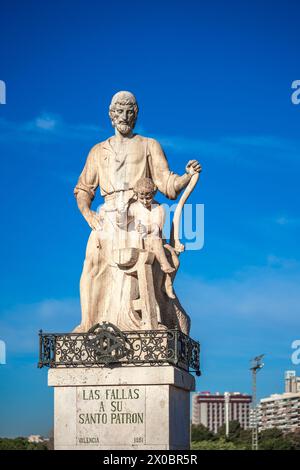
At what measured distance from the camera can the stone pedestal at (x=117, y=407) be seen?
24328 mm

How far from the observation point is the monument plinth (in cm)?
2447

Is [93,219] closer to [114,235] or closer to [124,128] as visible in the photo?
[114,235]

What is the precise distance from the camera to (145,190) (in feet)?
84.8

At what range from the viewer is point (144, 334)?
2464cm

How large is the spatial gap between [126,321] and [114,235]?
203 centimetres

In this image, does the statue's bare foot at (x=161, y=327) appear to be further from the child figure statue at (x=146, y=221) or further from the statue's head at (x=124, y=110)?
the statue's head at (x=124, y=110)

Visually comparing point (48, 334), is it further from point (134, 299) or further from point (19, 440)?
point (19, 440)

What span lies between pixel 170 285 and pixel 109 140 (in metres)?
3.82

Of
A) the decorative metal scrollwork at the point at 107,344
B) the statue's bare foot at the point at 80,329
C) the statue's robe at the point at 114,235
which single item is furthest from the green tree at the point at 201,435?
the decorative metal scrollwork at the point at 107,344

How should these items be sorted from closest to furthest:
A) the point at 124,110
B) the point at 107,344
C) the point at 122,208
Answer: the point at 107,344 < the point at 122,208 < the point at 124,110

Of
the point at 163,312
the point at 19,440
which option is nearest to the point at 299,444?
the point at 19,440

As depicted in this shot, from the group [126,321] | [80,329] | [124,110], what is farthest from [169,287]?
[124,110]

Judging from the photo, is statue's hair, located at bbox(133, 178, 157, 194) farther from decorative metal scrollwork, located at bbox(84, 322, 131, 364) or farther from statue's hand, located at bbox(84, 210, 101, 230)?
decorative metal scrollwork, located at bbox(84, 322, 131, 364)

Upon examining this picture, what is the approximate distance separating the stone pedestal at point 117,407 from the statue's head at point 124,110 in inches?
227
